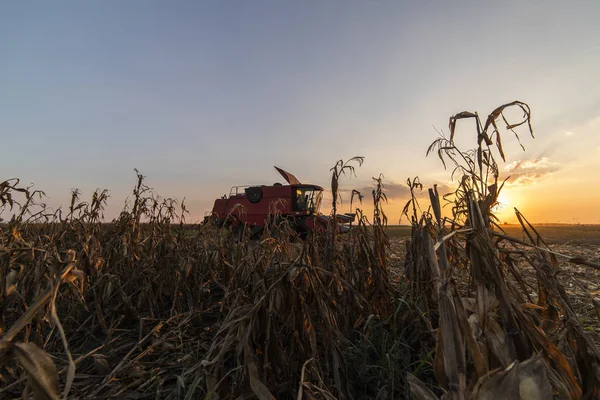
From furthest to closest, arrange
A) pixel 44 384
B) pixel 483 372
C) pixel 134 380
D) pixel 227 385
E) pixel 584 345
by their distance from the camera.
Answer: pixel 134 380 < pixel 227 385 < pixel 584 345 < pixel 483 372 < pixel 44 384

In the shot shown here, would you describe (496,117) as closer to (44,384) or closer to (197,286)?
(44,384)

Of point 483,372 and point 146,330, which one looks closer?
point 483,372

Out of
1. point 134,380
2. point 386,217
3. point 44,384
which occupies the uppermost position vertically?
point 386,217

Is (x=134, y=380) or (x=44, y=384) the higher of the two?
(x=44, y=384)

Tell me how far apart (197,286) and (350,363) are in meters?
1.69

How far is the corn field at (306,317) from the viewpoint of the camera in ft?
2.92

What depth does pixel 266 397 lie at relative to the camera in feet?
3.98

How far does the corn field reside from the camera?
2.92 ft

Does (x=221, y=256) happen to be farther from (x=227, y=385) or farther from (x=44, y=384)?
(x=44, y=384)

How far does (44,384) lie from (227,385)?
1.08 metres

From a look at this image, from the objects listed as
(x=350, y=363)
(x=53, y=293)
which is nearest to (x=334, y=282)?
(x=350, y=363)

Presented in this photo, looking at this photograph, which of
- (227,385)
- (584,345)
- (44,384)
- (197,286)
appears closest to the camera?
(44,384)

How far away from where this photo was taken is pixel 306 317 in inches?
61.0

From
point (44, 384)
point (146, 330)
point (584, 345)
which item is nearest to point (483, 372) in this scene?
point (584, 345)
